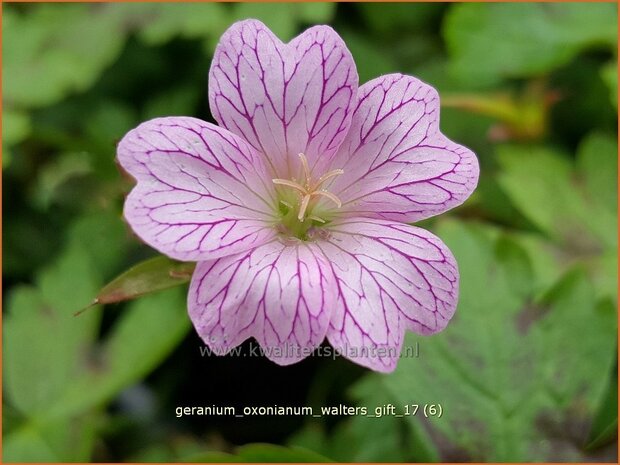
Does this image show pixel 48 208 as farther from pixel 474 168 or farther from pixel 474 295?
pixel 474 168

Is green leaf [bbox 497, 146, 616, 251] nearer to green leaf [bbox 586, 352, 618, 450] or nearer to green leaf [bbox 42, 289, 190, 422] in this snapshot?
green leaf [bbox 586, 352, 618, 450]

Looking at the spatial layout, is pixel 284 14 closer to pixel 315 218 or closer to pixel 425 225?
pixel 425 225

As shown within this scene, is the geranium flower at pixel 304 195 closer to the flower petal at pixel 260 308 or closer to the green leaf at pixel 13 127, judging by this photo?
the flower petal at pixel 260 308

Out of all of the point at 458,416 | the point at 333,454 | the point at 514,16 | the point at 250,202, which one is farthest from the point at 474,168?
the point at 514,16

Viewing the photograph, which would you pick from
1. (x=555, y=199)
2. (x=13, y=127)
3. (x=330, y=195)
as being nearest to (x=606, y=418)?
(x=555, y=199)

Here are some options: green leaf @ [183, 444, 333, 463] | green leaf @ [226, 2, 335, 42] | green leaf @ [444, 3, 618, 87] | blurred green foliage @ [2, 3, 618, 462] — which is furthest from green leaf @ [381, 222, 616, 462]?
green leaf @ [226, 2, 335, 42]
